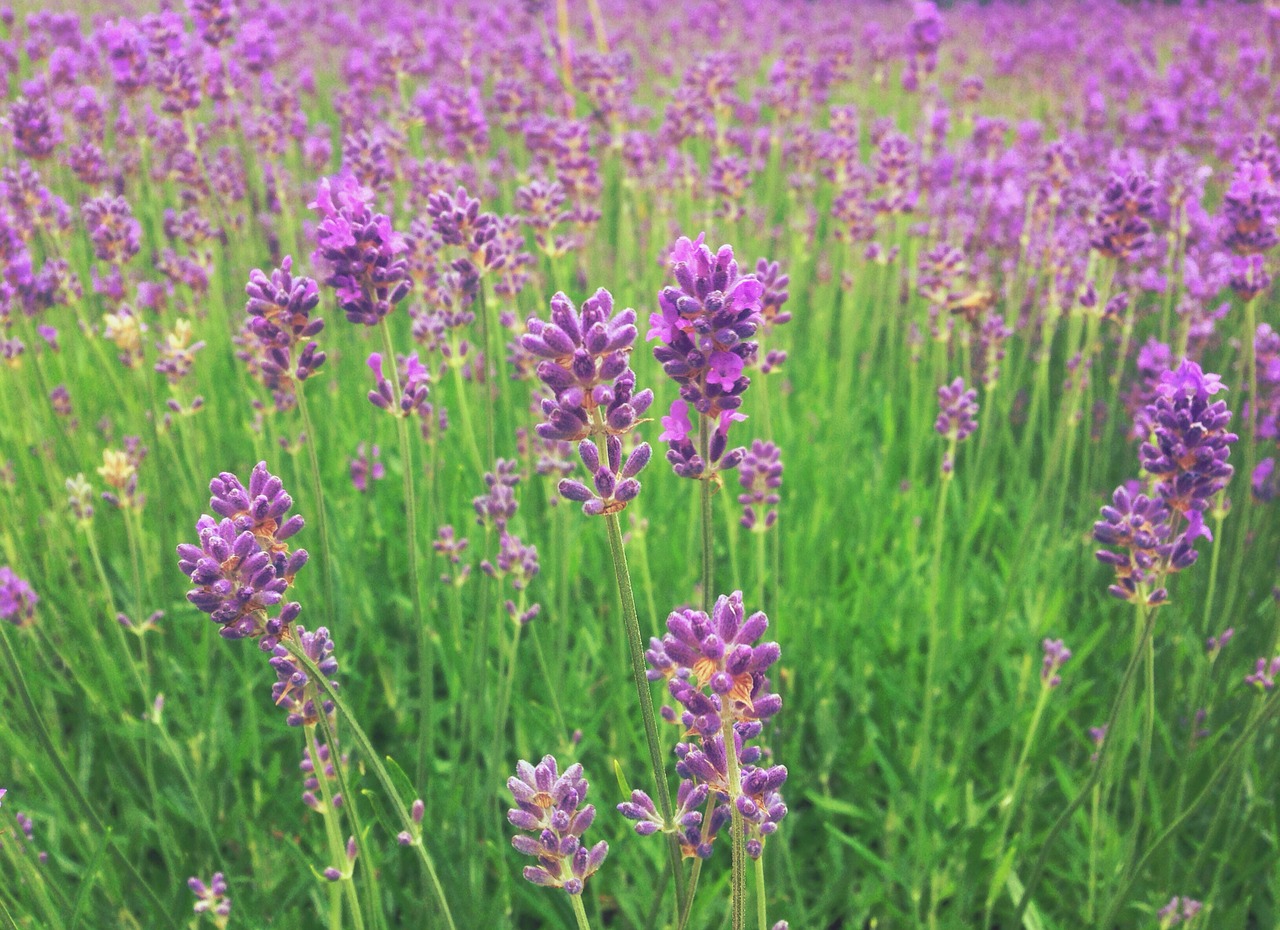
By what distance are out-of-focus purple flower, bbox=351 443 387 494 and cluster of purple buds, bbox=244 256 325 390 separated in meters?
1.55

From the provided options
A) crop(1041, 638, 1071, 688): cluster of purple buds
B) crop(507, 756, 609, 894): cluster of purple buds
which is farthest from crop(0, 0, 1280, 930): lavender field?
crop(1041, 638, 1071, 688): cluster of purple buds

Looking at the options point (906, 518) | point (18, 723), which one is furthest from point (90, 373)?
point (906, 518)

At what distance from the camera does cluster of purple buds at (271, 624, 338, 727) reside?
1376 mm

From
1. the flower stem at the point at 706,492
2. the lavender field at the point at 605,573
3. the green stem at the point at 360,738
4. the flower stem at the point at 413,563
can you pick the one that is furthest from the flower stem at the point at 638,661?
the flower stem at the point at 413,563

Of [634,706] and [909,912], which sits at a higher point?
[634,706]

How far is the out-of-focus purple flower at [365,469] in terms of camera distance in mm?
3344

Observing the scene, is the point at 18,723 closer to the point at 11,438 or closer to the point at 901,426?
the point at 11,438

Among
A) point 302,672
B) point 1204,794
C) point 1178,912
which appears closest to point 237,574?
point 302,672

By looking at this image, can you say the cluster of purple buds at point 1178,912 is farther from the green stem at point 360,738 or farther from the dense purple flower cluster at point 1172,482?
the green stem at point 360,738

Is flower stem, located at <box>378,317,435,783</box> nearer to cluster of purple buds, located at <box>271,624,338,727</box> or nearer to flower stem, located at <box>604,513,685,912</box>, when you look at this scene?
cluster of purple buds, located at <box>271,624,338,727</box>

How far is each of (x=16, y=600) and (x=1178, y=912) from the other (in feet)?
10.1

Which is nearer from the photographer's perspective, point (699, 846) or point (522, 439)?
point (699, 846)

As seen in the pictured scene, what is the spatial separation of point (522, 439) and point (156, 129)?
2847mm

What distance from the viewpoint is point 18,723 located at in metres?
2.67
